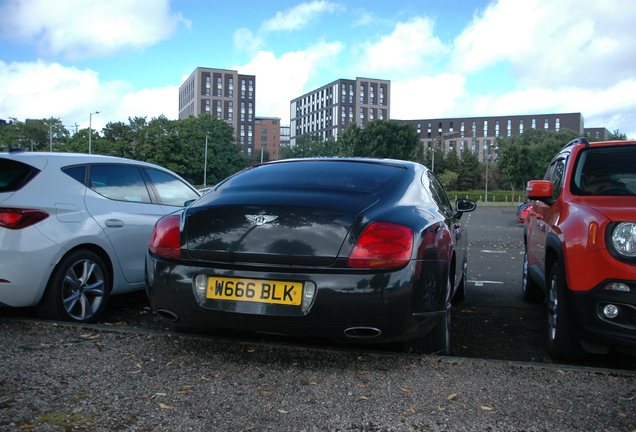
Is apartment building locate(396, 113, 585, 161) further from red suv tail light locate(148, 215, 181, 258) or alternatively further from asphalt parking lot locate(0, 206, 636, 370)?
red suv tail light locate(148, 215, 181, 258)

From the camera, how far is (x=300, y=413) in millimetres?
2615

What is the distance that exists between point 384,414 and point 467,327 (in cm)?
243

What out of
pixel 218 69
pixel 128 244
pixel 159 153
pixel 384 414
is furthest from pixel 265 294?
pixel 218 69

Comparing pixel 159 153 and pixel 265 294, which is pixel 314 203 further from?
pixel 159 153

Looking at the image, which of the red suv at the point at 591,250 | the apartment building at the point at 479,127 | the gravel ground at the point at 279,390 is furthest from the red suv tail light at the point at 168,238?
the apartment building at the point at 479,127

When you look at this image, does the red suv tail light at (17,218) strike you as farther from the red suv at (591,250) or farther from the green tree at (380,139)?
the green tree at (380,139)

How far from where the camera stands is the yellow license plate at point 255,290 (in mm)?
3039

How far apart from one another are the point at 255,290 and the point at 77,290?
2104 mm

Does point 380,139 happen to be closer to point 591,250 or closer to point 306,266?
point 591,250

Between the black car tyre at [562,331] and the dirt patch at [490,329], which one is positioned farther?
the dirt patch at [490,329]

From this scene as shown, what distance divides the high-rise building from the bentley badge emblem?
122m

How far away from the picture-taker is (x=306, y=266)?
9.95 feet

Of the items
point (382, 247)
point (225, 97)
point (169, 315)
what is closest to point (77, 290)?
point (169, 315)

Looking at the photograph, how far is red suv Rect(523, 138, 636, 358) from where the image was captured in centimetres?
319
